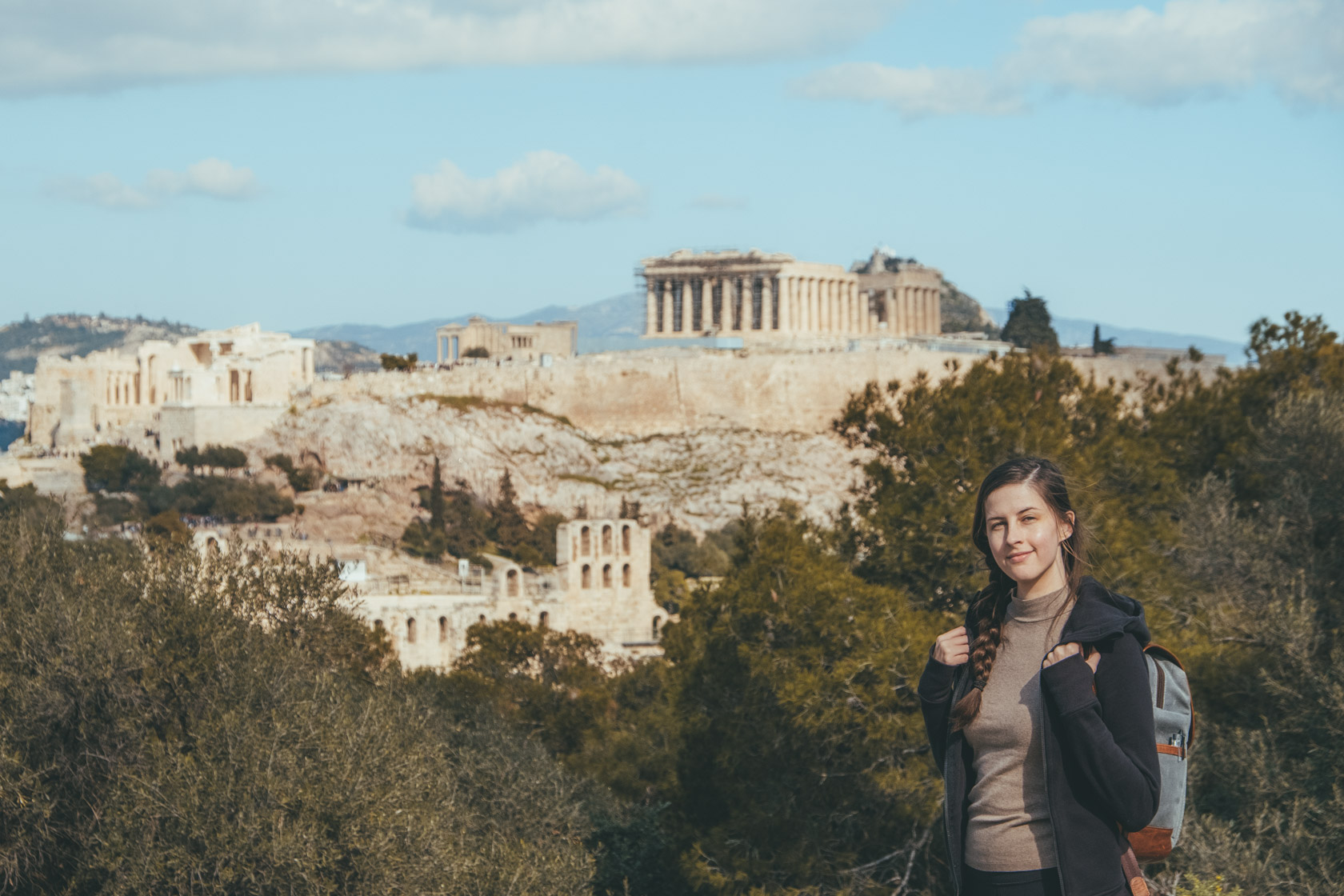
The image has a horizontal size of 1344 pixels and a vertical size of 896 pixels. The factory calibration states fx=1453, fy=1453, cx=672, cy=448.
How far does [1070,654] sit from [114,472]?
46.5 meters

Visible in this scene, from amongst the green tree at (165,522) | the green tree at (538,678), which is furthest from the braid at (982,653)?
the green tree at (165,522)

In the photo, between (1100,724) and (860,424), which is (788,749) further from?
(1100,724)

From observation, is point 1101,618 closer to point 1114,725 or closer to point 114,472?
point 1114,725

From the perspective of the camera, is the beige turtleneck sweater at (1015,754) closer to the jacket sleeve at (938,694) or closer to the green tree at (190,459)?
the jacket sleeve at (938,694)

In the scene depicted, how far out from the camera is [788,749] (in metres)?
13.7

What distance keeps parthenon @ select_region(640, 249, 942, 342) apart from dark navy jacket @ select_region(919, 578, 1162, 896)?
58.1 meters

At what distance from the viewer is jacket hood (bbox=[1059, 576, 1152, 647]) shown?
120 inches

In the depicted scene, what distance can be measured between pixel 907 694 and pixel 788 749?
4.87 feet

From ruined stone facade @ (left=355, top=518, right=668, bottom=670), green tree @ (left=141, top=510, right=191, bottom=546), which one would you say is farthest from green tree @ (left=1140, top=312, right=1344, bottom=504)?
green tree @ (left=141, top=510, right=191, bottom=546)

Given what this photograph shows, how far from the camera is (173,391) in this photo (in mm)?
52281

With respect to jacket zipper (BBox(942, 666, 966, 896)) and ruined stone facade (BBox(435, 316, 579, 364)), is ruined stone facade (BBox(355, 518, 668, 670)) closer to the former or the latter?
ruined stone facade (BBox(435, 316, 579, 364))

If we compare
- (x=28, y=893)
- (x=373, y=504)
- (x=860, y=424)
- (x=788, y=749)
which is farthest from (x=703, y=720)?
(x=373, y=504)

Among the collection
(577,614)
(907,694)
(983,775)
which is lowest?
(577,614)

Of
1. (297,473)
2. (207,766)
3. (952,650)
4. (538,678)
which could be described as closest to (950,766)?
(952,650)
